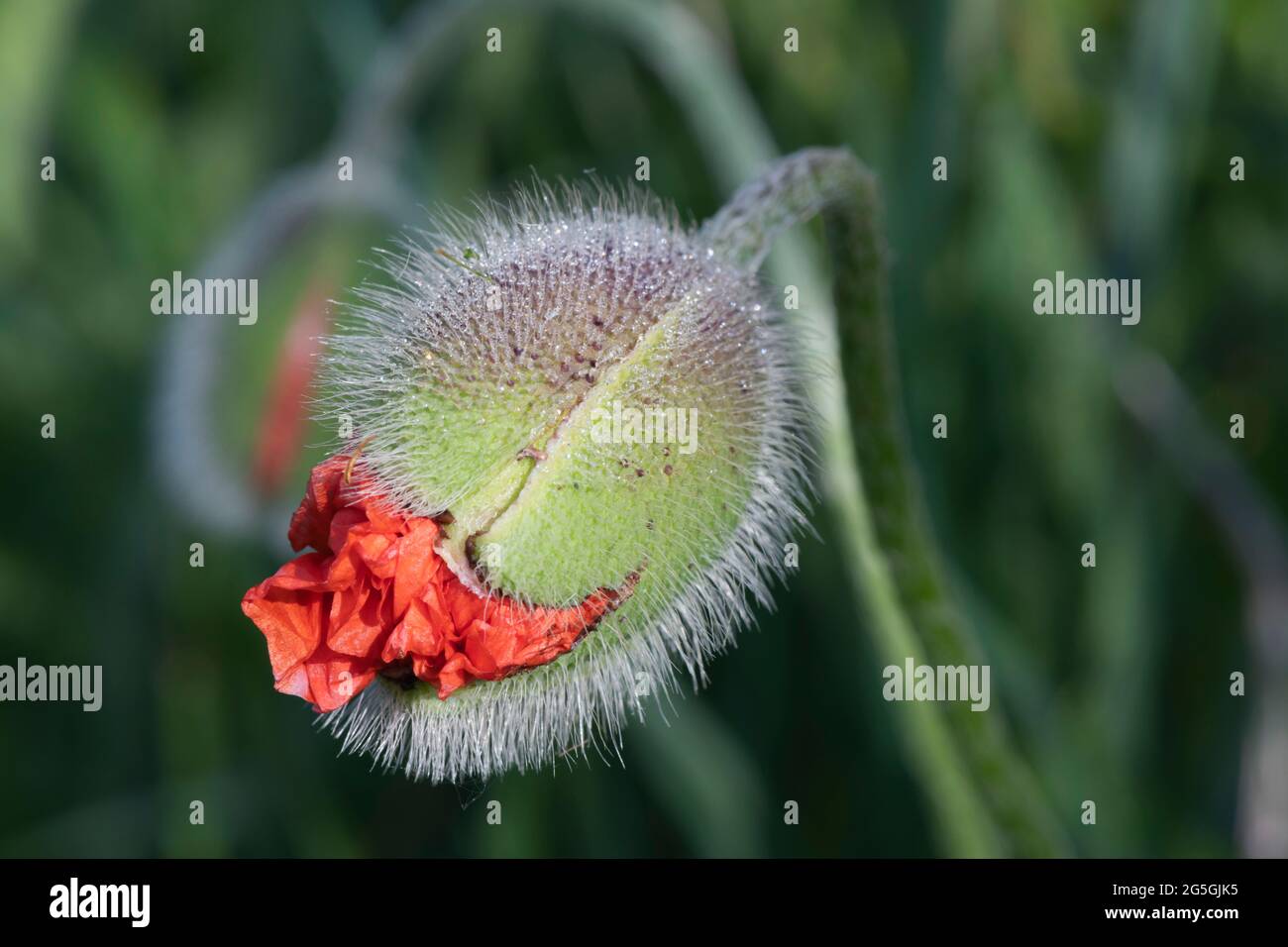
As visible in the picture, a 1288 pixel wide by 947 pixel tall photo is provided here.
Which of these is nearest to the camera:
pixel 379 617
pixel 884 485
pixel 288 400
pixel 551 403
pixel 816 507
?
pixel 379 617

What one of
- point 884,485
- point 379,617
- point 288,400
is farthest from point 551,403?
point 288,400

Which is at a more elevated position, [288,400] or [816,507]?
[288,400]

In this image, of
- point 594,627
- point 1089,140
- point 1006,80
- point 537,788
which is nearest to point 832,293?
point 594,627

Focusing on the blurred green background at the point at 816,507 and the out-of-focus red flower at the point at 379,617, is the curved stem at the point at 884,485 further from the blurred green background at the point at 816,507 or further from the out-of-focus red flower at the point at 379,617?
the out-of-focus red flower at the point at 379,617

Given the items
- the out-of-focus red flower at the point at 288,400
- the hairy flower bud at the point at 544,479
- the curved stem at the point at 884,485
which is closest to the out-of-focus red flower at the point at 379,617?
the hairy flower bud at the point at 544,479

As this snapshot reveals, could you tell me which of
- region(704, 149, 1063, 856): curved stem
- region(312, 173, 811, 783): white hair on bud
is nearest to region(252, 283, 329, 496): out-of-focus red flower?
region(312, 173, 811, 783): white hair on bud

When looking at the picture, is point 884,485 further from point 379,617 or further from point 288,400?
point 288,400
